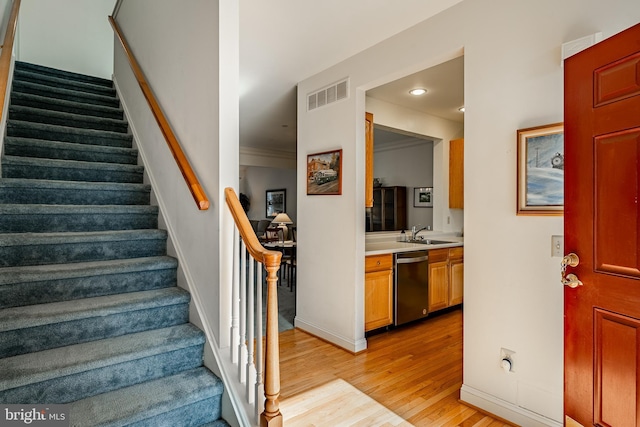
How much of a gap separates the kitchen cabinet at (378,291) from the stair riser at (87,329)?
5.84 feet

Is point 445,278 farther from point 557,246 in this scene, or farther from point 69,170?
point 69,170

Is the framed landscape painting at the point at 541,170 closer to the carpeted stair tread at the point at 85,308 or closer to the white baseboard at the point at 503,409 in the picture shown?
the white baseboard at the point at 503,409

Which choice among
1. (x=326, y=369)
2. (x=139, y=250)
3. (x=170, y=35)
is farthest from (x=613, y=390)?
(x=170, y=35)

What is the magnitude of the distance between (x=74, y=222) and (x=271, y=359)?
175cm

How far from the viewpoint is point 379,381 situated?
253cm

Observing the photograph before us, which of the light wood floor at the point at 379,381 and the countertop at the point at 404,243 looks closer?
the light wood floor at the point at 379,381

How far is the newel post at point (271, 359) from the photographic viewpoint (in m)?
1.48

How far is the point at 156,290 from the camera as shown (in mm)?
2150

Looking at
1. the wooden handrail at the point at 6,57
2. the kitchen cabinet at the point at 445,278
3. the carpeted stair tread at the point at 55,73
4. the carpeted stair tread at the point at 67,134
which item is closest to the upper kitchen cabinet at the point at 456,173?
the kitchen cabinet at the point at 445,278

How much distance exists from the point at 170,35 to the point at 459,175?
11.3ft

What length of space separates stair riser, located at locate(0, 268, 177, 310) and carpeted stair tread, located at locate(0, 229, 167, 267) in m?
0.25

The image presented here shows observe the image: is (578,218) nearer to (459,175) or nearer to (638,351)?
(638,351)

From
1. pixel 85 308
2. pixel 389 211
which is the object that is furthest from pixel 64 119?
pixel 389 211

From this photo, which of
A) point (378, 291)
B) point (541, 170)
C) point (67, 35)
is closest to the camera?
point (541, 170)
